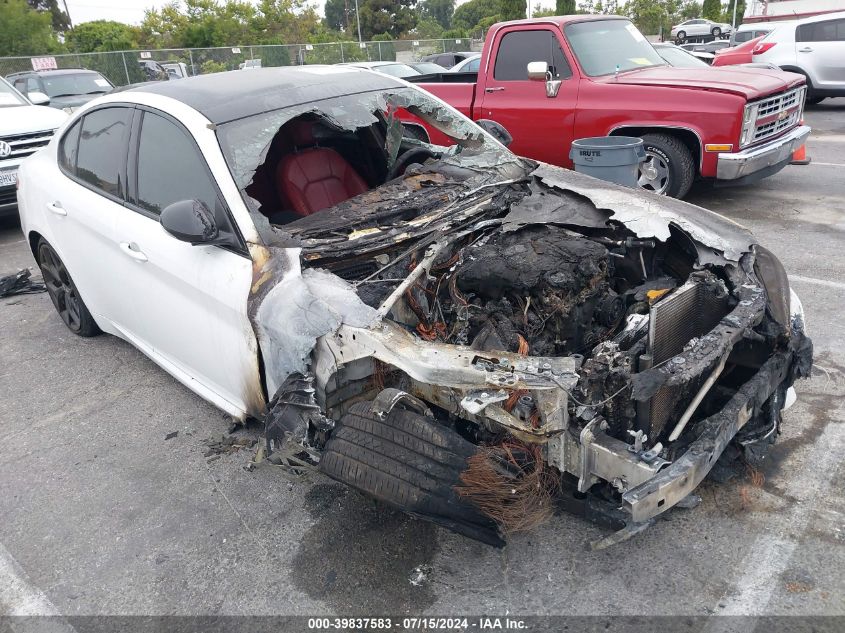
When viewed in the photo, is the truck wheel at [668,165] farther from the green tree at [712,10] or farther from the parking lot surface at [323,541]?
the green tree at [712,10]

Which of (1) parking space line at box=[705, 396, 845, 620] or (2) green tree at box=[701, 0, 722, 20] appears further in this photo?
(2) green tree at box=[701, 0, 722, 20]

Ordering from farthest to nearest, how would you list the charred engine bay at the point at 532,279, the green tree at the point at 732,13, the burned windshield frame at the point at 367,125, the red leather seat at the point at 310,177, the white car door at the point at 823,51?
the green tree at the point at 732,13
the white car door at the point at 823,51
the red leather seat at the point at 310,177
the burned windshield frame at the point at 367,125
the charred engine bay at the point at 532,279

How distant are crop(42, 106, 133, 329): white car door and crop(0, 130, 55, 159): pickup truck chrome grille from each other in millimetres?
4181

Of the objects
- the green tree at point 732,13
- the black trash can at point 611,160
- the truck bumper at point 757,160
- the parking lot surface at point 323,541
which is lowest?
the parking lot surface at point 323,541

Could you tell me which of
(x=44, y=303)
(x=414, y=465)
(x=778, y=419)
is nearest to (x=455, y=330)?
(x=414, y=465)

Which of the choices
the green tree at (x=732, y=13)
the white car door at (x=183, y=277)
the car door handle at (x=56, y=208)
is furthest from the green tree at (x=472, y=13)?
the white car door at (x=183, y=277)

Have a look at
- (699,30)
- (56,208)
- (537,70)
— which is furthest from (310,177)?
(699,30)

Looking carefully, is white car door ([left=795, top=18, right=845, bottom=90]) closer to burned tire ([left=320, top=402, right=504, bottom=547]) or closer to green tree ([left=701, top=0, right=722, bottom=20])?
burned tire ([left=320, top=402, right=504, bottom=547])

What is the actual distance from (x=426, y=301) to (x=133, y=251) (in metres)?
1.66

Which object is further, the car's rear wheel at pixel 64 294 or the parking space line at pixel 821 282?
the parking space line at pixel 821 282

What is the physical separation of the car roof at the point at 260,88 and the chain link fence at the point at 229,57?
Answer: 575 inches

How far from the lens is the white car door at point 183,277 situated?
2.99 metres

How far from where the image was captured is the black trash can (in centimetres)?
566

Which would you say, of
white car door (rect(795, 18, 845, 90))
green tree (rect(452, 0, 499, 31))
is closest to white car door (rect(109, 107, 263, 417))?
white car door (rect(795, 18, 845, 90))
